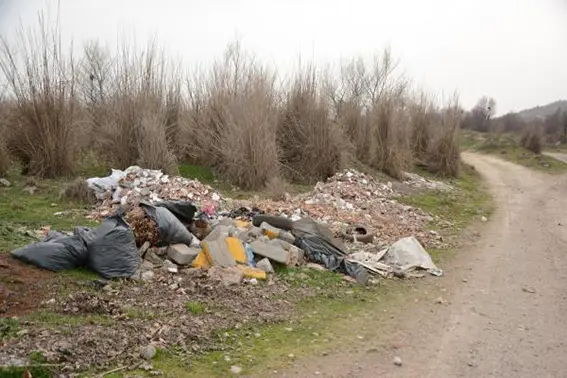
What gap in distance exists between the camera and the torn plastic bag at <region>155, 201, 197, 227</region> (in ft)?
19.4

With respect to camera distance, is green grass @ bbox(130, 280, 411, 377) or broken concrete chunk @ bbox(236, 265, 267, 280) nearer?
green grass @ bbox(130, 280, 411, 377)

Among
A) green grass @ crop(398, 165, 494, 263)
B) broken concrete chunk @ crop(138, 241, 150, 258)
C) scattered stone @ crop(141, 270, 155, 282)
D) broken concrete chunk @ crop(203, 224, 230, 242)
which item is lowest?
green grass @ crop(398, 165, 494, 263)

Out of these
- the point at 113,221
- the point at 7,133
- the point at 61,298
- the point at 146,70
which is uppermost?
the point at 146,70

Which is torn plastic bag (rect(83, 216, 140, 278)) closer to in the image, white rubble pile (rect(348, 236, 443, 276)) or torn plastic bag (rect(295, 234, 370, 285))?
torn plastic bag (rect(295, 234, 370, 285))

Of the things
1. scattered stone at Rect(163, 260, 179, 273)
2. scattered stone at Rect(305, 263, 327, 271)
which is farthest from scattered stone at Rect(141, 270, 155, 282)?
scattered stone at Rect(305, 263, 327, 271)

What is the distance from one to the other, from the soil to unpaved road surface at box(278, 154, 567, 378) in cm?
209

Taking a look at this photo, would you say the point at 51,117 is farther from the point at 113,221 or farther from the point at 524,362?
the point at 524,362

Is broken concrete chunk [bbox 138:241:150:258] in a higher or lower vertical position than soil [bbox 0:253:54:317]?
higher

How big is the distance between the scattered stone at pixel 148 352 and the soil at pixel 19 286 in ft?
3.44

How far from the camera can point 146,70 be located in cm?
1127

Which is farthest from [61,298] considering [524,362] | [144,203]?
[524,362]

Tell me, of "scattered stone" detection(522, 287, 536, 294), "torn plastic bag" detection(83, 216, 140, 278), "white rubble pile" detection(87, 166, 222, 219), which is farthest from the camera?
"white rubble pile" detection(87, 166, 222, 219)

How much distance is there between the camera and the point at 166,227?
17.3 ft

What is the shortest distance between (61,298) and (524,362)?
3.66 m
